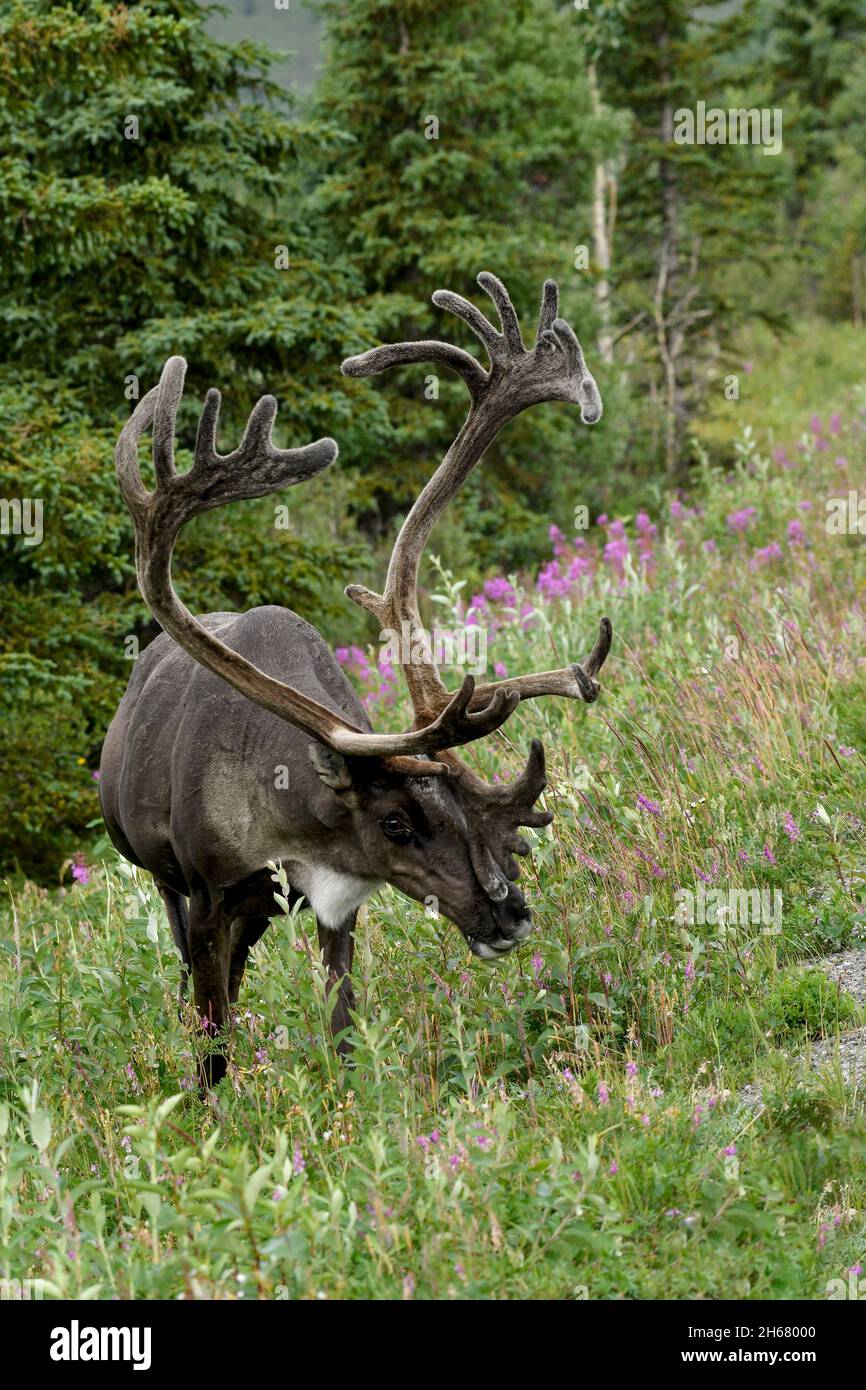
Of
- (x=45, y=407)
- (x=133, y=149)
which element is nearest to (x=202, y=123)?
(x=133, y=149)

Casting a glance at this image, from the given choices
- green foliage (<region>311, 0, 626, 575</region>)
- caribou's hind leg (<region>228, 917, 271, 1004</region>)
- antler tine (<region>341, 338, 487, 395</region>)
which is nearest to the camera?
antler tine (<region>341, 338, 487, 395</region>)

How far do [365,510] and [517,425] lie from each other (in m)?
2.17

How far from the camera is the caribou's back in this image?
15.7ft

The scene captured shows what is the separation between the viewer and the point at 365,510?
17.0 meters

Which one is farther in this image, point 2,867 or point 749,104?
point 749,104

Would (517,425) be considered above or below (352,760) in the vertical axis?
above

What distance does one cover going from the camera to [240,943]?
211 inches

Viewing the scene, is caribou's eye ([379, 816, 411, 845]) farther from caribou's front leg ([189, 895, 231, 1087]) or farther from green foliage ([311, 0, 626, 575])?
green foliage ([311, 0, 626, 575])

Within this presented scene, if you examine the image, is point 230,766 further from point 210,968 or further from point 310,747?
point 210,968

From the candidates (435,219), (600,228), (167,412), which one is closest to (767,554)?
(167,412)

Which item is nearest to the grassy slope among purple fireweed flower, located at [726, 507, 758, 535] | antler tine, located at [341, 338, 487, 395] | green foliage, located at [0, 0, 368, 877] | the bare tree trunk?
antler tine, located at [341, 338, 487, 395]

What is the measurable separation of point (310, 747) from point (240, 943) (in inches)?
45.8

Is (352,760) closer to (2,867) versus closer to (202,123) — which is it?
(2,867)

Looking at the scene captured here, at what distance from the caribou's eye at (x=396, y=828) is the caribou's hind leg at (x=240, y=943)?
99cm
